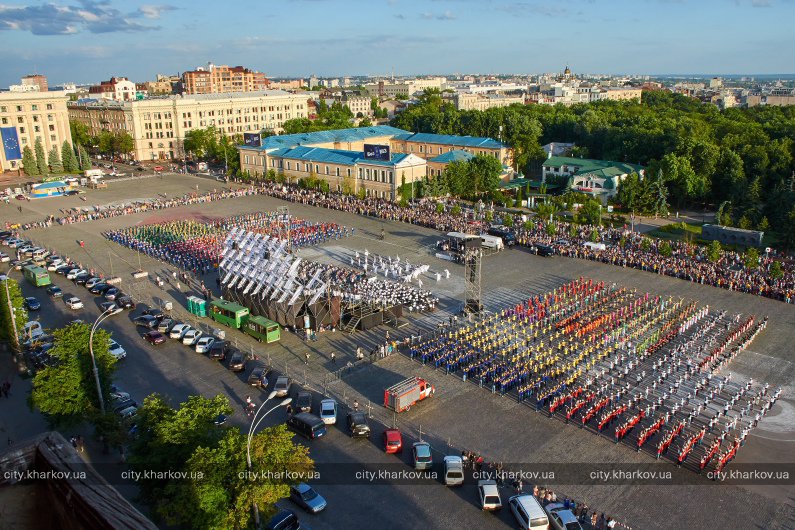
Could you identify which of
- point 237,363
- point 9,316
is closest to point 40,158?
point 9,316

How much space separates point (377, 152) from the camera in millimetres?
57062

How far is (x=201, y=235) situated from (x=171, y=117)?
51.6 m

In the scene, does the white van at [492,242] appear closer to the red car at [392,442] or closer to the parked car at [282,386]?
the parked car at [282,386]

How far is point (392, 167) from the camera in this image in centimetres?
5594

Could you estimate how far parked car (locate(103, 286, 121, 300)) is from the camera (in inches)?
1253

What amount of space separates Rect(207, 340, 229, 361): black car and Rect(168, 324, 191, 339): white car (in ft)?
7.78

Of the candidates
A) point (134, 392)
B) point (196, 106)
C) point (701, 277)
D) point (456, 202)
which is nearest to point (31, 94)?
point (196, 106)

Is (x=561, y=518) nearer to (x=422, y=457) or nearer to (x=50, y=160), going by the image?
(x=422, y=457)

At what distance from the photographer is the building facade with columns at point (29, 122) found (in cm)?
7425

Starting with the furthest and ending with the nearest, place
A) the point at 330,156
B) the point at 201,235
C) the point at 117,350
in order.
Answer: the point at 330,156, the point at 201,235, the point at 117,350

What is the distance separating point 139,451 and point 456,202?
44.9m

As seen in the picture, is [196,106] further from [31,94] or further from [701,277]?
[701,277]

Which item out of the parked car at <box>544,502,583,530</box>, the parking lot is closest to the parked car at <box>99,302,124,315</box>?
the parking lot

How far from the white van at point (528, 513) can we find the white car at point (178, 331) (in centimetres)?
1743
